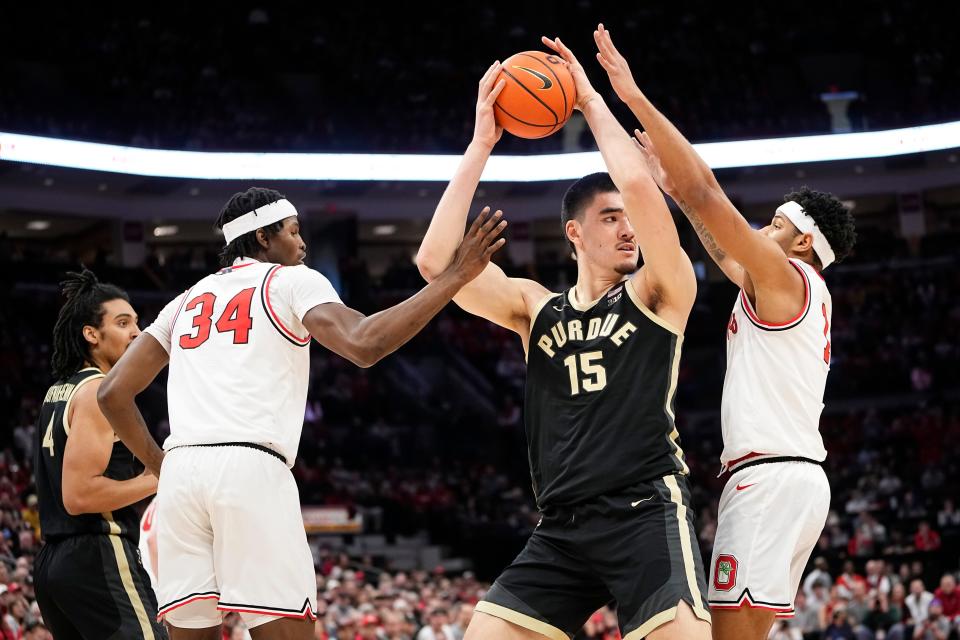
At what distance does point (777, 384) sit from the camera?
4.86 meters

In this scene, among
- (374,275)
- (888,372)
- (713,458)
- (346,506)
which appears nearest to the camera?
(346,506)

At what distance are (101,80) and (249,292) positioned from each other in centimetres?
2369

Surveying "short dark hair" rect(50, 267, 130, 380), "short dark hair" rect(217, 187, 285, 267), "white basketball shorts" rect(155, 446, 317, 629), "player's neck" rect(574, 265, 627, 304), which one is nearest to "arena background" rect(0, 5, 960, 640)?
"short dark hair" rect(50, 267, 130, 380)

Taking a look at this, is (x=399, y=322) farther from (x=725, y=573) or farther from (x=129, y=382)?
(x=725, y=573)

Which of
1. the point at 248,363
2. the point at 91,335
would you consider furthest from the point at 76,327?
the point at 248,363

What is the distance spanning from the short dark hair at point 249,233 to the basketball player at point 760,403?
1.49 metres

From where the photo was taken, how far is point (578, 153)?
89.8ft

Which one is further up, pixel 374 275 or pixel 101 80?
pixel 101 80

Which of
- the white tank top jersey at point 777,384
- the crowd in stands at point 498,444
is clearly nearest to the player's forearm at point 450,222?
the white tank top jersey at point 777,384

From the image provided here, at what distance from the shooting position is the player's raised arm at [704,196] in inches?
184

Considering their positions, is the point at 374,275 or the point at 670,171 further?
the point at 374,275

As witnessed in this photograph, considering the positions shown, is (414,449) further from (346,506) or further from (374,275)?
(374,275)

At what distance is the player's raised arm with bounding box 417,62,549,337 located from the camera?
4766 mm

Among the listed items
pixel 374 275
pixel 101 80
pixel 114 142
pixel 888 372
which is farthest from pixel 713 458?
pixel 101 80
